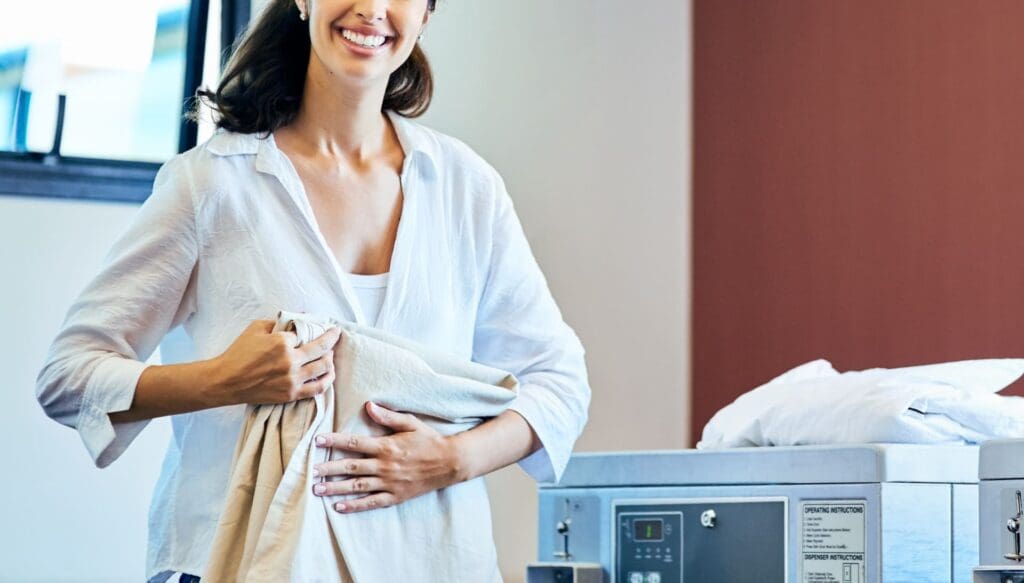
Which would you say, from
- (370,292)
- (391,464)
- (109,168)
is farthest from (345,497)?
(109,168)

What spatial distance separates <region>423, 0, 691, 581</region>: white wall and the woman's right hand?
1.56 meters

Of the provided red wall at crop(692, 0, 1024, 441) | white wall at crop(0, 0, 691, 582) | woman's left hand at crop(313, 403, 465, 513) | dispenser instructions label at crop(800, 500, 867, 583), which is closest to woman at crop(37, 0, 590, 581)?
woman's left hand at crop(313, 403, 465, 513)

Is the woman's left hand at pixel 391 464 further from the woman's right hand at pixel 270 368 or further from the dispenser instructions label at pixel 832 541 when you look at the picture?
the dispenser instructions label at pixel 832 541

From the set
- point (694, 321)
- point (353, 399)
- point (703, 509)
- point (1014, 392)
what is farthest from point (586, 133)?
point (353, 399)

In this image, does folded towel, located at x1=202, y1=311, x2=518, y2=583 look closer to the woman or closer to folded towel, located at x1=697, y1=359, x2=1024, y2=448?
the woman

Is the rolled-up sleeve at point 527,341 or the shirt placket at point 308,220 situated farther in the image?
the rolled-up sleeve at point 527,341

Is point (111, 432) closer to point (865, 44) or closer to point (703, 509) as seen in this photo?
point (703, 509)

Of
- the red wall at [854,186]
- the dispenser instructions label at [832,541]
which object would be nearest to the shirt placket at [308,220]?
the dispenser instructions label at [832,541]

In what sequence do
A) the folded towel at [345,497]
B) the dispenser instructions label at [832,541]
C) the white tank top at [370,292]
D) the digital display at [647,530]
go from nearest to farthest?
the folded towel at [345,497], the white tank top at [370,292], the dispenser instructions label at [832,541], the digital display at [647,530]

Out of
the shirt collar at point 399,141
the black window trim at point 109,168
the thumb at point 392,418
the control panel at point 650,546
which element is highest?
the black window trim at point 109,168

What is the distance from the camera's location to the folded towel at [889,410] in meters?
1.49

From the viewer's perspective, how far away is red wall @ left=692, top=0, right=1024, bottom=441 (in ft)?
7.18

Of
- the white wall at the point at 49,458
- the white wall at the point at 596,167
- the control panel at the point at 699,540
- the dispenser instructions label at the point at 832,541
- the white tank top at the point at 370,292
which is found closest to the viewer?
the white tank top at the point at 370,292

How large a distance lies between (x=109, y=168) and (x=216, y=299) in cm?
143
